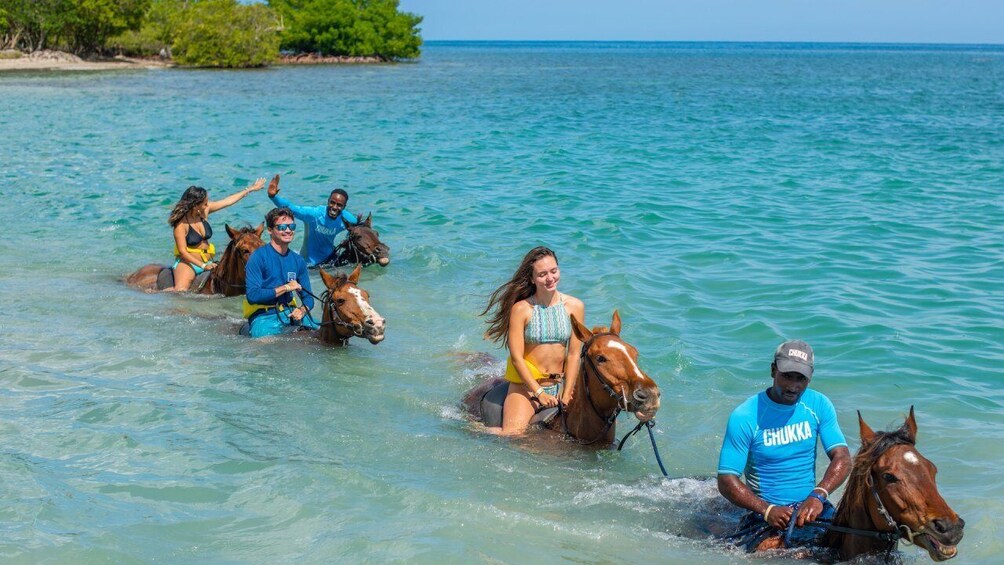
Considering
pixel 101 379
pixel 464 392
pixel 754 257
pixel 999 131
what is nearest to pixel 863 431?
pixel 464 392

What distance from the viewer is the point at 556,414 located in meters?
8.07

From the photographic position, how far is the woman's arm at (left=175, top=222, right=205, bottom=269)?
12961mm

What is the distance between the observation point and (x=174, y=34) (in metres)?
83.6

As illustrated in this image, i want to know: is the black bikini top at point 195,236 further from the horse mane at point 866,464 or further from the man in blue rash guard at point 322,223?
the horse mane at point 866,464

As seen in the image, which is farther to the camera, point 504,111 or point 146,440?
point 504,111

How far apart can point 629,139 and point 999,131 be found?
12166 mm

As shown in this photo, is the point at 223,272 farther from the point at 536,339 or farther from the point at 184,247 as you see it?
the point at 536,339

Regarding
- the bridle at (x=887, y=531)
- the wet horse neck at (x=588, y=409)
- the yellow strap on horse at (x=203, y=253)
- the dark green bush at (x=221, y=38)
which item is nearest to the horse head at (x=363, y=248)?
the yellow strap on horse at (x=203, y=253)

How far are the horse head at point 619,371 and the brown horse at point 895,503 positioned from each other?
4.79ft

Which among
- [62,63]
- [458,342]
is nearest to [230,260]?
[458,342]

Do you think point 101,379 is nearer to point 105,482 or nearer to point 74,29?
point 105,482

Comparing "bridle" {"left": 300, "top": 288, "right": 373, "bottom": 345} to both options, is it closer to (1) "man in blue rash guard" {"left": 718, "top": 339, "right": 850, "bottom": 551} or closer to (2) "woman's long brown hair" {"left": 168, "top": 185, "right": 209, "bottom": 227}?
(2) "woman's long brown hair" {"left": 168, "top": 185, "right": 209, "bottom": 227}

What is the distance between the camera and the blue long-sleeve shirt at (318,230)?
14547 millimetres

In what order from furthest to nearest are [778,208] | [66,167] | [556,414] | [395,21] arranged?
1. [395,21]
2. [66,167]
3. [778,208]
4. [556,414]
